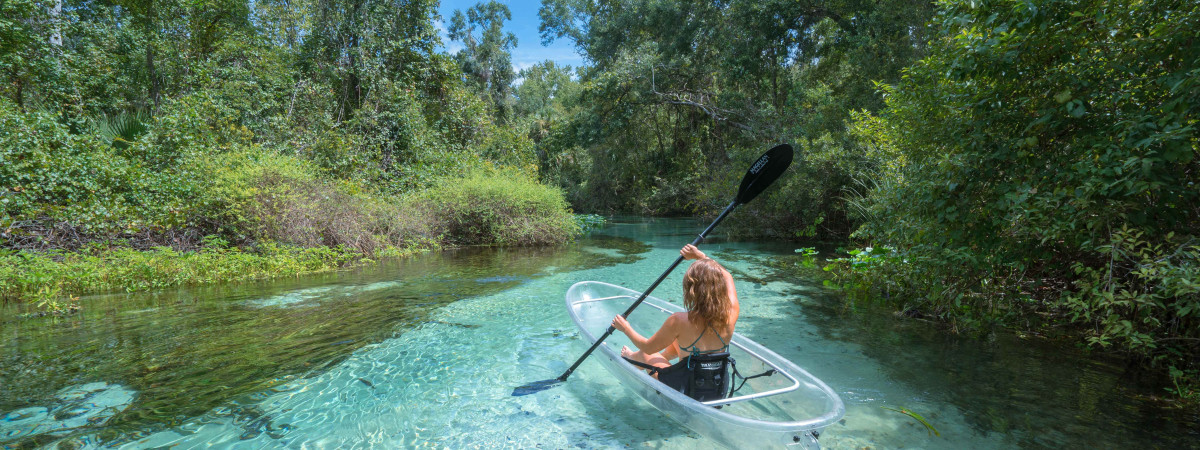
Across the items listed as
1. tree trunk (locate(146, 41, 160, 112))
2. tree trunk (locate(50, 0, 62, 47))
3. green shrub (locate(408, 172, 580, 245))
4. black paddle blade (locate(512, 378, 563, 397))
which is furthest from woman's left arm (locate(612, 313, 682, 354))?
tree trunk (locate(146, 41, 160, 112))

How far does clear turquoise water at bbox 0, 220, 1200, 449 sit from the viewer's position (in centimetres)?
348

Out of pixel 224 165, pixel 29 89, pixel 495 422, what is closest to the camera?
pixel 495 422

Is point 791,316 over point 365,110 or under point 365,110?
under

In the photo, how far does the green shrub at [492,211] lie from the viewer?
15102mm

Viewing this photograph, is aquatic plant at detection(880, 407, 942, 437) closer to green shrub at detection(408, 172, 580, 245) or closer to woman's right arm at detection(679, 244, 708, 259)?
woman's right arm at detection(679, 244, 708, 259)

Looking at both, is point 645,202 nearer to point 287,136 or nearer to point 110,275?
point 287,136

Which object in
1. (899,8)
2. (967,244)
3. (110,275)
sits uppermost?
(899,8)

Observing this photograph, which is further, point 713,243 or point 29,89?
point 713,243

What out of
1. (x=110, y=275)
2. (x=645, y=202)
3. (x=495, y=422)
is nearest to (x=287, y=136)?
(x=110, y=275)

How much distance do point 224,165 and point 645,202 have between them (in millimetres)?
24219

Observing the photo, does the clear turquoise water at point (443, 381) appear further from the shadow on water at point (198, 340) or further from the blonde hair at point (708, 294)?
the blonde hair at point (708, 294)

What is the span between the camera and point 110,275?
765 cm

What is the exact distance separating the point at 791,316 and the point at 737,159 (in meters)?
11.3

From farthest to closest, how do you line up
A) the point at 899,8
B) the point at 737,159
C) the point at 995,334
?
the point at 737,159 < the point at 899,8 < the point at 995,334
